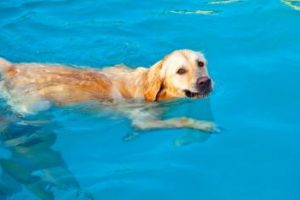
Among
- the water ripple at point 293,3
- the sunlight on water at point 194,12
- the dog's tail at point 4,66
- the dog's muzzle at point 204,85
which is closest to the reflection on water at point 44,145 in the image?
the dog's muzzle at point 204,85

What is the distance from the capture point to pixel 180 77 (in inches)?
273

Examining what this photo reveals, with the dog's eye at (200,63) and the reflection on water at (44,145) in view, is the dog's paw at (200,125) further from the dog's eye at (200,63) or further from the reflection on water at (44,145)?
the dog's eye at (200,63)

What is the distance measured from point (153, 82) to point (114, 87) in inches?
18.3

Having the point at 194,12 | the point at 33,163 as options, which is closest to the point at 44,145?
the point at 33,163

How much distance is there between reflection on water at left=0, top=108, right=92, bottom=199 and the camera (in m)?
5.52

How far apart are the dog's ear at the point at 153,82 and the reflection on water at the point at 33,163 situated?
43.5 inches

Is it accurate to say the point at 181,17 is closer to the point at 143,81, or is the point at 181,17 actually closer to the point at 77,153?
the point at 143,81

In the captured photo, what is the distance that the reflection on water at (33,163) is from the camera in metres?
5.52

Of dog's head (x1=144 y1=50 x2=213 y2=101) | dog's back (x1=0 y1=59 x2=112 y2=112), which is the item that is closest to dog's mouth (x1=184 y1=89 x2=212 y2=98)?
dog's head (x1=144 y1=50 x2=213 y2=101)

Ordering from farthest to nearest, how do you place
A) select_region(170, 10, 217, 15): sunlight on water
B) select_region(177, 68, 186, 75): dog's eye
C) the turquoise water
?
select_region(170, 10, 217, 15): sunlight on water, select_region(177, 68, 186, 75): dog's eye, the turquoise water

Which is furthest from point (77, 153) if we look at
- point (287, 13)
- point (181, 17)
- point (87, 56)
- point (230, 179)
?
point (287, 13)

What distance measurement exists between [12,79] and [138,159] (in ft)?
5.87

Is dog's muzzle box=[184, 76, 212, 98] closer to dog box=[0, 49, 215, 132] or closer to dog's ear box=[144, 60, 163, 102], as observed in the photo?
dog box=[0, 49, 215, 132]

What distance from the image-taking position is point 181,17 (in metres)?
9.62
